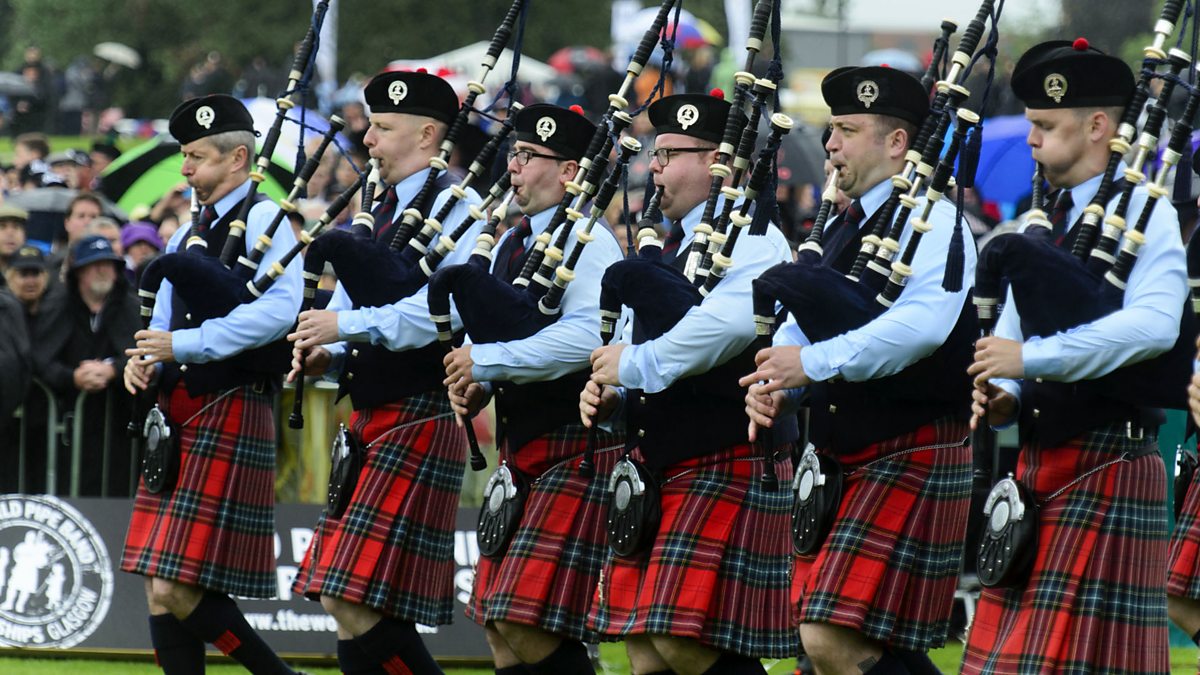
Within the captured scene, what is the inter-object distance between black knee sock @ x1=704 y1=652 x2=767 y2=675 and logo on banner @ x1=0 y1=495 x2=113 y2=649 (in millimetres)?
3231

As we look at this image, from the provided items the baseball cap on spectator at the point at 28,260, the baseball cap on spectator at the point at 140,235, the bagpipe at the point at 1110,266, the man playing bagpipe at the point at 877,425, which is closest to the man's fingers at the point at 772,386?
the man playing bagpipe at the point at 877,425

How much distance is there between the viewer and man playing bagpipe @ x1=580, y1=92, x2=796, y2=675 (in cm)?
465

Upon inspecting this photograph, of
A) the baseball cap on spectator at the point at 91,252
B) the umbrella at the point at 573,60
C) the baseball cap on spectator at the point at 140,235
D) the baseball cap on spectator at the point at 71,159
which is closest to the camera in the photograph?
the baseball cap on spectator at the point at 91,252

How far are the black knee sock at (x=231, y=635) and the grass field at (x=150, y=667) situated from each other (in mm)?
1069

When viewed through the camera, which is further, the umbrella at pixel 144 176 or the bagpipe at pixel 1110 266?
the umbrella at pixel 144 176

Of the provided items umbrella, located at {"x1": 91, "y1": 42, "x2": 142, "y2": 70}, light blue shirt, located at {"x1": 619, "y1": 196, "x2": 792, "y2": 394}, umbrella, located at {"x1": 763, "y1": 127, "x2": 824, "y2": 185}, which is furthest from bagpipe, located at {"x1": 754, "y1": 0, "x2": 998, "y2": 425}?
umbrella, located at {"x1": 91, "y1": 42, "x2": 142, "y2": 70}

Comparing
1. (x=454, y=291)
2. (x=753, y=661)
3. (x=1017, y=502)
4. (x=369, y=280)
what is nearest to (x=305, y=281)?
(x=369, y=280)

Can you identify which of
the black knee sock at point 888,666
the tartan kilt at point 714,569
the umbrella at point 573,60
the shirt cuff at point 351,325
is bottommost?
the black knee sock at point 888,666

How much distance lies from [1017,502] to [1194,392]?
439 mm

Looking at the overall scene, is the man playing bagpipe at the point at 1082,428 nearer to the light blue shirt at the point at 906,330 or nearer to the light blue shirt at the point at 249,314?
the light blue shirt at the point at 906,330

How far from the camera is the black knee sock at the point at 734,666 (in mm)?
4723

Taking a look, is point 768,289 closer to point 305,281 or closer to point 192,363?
point 305,281

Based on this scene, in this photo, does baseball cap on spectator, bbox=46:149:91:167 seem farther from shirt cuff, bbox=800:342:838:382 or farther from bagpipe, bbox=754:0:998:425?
shirt cuff, bbox=800:342:838:382

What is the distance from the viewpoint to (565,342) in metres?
5.06
